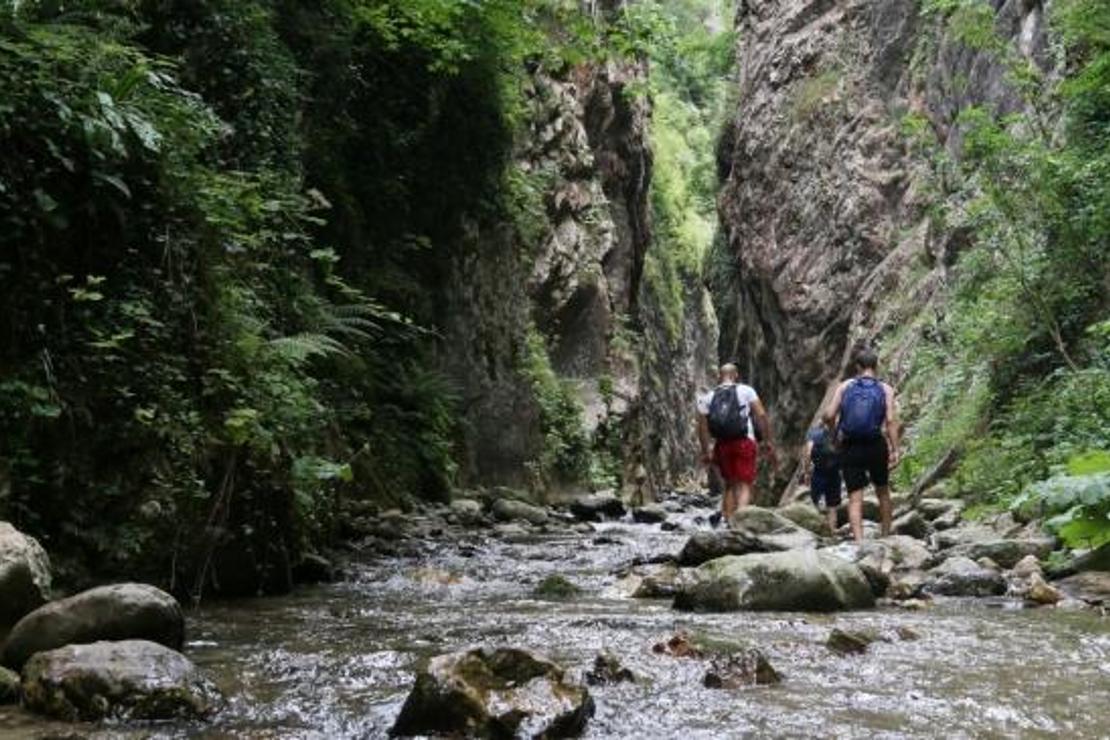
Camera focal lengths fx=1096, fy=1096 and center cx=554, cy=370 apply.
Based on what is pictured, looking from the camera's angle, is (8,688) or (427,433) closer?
(8,688)

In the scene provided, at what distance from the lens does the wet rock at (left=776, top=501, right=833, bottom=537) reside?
11851 millimetres

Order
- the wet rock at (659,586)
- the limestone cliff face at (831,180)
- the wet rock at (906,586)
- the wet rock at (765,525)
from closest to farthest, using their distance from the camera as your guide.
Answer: the wet rock at (906,586)
the wet rock at (659,586)
the wet rock at (765,525)
the limestone cliff face at (831,180)

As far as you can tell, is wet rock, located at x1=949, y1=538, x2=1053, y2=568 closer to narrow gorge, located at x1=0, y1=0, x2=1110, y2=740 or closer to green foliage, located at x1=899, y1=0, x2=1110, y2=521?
narrow gorge, located at x1=0, y1=0, x2=1110, y2=740

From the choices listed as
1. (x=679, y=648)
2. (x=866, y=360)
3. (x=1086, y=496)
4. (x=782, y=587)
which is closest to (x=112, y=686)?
(x=679, y=648)

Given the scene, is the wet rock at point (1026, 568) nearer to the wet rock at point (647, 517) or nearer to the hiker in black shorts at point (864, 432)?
the hiker in black shorts at point (864, 432)

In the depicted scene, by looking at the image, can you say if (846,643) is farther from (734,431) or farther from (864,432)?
(734,431)

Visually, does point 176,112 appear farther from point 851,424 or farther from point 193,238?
point 851,424

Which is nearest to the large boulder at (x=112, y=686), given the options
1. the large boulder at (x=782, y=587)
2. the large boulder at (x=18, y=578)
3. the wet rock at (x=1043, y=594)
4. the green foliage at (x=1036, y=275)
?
the large boulder at (x=18, y=578)

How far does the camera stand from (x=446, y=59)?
14.0 meters

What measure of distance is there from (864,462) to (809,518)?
2.78m

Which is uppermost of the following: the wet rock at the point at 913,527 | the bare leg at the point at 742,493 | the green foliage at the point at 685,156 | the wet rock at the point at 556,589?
the green foliage at the point at 685,156

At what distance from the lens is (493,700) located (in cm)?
368

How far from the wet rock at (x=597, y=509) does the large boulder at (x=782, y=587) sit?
1092cm

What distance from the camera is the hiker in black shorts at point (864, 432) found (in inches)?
368
